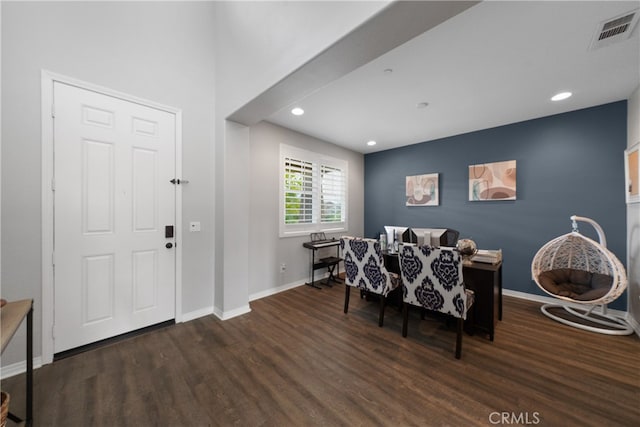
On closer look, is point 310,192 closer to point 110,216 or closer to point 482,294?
point 110,216

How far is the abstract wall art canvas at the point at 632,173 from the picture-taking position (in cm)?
245

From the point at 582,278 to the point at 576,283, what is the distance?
9cm

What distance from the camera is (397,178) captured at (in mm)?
4930


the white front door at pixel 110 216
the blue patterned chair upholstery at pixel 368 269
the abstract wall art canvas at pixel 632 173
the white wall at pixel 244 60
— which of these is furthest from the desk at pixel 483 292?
the white front door at pixel 110 216

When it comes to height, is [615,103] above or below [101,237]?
above

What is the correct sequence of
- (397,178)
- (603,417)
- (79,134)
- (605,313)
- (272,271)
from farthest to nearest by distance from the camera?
(397,178) → (272,271) → (605,313) → (79,134) → (603,417)

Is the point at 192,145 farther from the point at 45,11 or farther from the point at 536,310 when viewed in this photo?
the point at 536,310

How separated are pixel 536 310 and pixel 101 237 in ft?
17.0

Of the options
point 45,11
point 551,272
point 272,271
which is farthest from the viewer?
point 272,271

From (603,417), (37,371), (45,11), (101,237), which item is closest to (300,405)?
(603,417)

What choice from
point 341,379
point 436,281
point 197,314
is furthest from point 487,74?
point 197,314

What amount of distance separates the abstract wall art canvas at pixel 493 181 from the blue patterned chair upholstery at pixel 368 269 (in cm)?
235

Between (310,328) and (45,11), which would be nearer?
(45,11)

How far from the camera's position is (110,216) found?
2195 mm
